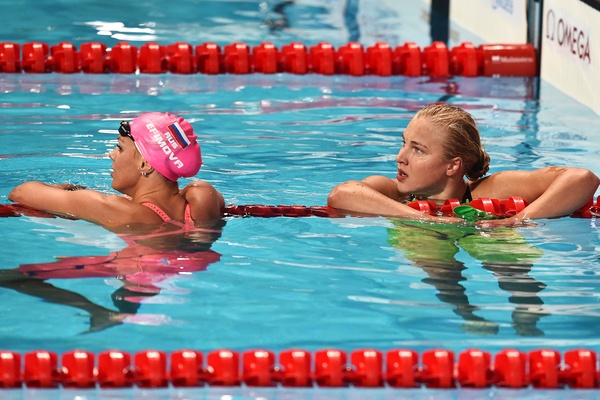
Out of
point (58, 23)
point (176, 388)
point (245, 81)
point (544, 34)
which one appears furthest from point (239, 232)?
point (58, 23)

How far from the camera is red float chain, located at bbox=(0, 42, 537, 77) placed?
24.4ft

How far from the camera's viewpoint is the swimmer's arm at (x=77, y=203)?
423cm

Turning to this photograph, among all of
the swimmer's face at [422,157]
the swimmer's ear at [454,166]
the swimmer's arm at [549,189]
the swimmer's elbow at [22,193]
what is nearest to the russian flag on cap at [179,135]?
the swimmer's elbow at [22,193]

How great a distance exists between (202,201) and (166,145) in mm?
314

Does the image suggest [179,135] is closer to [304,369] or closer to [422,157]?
[422,157]

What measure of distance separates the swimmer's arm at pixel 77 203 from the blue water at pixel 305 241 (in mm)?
78

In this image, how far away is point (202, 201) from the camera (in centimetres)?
439

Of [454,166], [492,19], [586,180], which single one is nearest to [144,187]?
[454,166]

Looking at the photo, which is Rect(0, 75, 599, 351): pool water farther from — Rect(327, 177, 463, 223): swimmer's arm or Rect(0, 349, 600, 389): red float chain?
Rect(0, 349, 600, 389): red float chain

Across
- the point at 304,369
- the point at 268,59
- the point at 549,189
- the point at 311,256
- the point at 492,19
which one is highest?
the point at 492,19

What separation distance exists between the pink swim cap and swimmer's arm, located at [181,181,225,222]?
16 centimetres

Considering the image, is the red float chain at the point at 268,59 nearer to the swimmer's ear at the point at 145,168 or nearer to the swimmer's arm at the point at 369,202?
the swimmer's arm at the point at 369,202

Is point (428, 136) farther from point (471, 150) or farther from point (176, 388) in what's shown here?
point (176, 388)

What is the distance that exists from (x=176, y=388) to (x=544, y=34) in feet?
17.0
